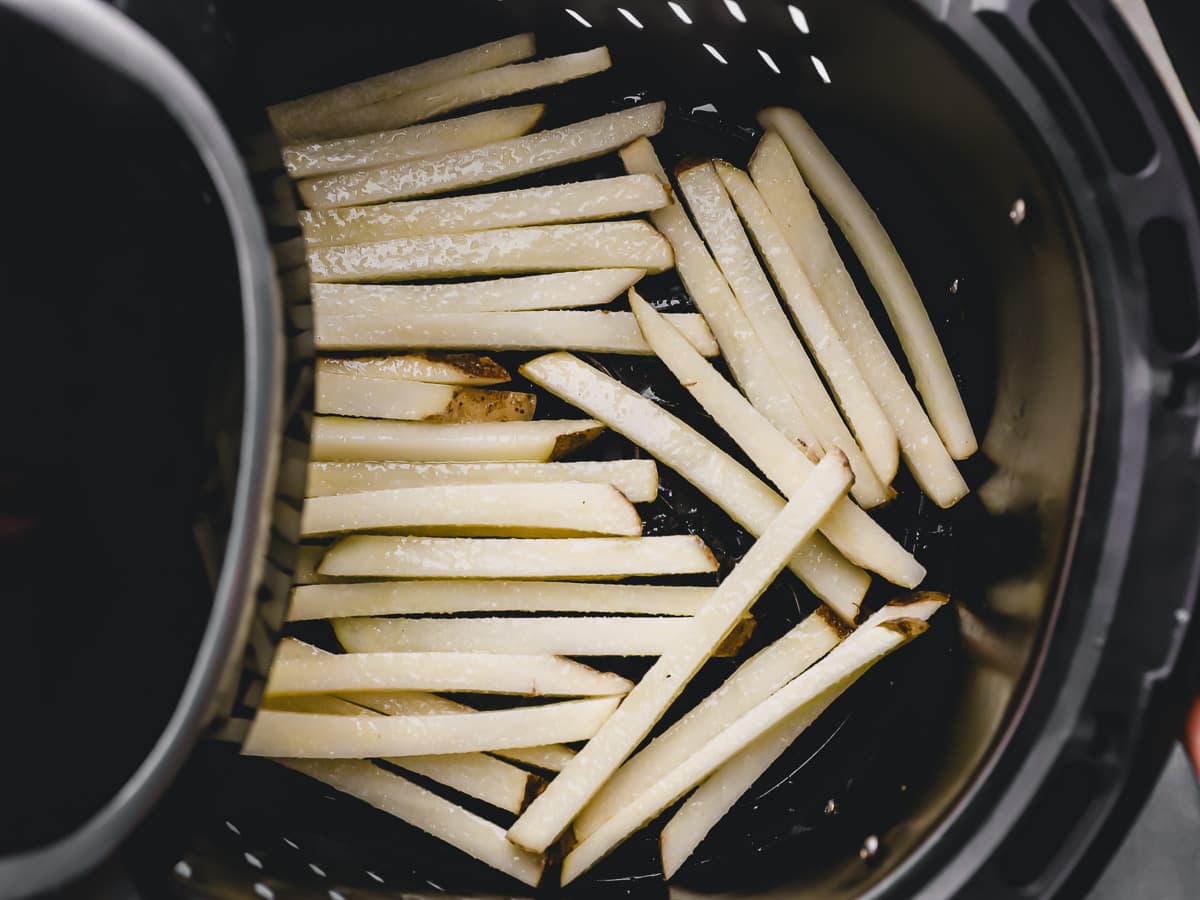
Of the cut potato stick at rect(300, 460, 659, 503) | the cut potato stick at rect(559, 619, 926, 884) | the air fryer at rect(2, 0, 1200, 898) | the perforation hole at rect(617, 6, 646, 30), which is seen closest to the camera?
the air fryer at rect(2, 0, 1200, 898)

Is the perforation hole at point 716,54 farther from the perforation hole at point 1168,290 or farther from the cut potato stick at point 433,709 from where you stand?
the cut potato stick at point 433,709

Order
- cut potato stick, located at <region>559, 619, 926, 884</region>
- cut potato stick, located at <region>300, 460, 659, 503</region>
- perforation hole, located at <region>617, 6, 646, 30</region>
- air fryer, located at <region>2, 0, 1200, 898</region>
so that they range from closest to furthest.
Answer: air fryer, located at <region>2, 0, 1200, 898</region>
cut potato stick, located at <region>559, 619, 926, 884</region>
cut potato stick, located at <region>300, 460, 659, 503</region>
perforation hole, located at <region>617, 6, 646, 30</region>

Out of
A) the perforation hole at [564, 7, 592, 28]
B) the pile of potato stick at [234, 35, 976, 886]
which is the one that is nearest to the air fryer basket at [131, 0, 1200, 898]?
the perforation hole at [564, 7, 592, 28]

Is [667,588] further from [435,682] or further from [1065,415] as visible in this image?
[1065,415]

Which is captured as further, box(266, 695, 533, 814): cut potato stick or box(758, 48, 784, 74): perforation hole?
box(758, 48, 784, 74): perforation hole

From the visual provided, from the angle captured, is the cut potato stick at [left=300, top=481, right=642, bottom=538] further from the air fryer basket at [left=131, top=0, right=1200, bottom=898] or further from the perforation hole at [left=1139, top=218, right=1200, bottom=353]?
the perforation hole at [left=1139, top=218, right=1200, bottom=353]

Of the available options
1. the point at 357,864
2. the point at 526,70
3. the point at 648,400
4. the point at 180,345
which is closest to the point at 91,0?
the point at 180,345

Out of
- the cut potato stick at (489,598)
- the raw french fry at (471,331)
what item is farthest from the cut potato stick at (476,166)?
the cut potato stick at (489,598)
